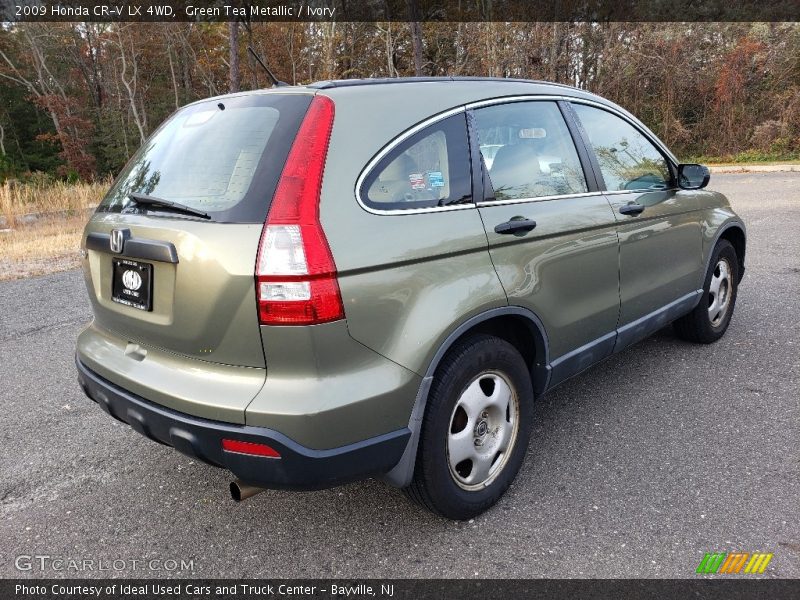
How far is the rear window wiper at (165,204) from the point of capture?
2096 millimetres

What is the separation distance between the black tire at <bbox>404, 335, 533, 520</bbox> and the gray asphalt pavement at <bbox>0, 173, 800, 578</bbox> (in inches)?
5.2

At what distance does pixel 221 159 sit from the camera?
2.22 metres

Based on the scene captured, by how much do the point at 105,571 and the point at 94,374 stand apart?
80 centimetres

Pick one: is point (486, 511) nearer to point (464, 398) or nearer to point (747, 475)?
point (464, 398)

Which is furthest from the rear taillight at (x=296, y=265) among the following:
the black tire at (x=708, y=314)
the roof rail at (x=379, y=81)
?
the black tire at (x=708, y=314)

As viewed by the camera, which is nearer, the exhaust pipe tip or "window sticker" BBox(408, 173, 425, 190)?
the exhaust pipe tip

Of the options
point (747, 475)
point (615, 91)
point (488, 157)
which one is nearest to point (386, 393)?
point (488, 157)

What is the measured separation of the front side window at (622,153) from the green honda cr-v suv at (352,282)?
0.88 feet

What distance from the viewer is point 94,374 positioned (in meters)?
2.50

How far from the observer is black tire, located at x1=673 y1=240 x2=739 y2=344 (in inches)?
165

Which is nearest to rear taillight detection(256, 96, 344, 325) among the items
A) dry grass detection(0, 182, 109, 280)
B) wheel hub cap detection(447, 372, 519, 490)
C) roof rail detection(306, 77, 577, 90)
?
roof rail detection(306, 77, 577, 90)

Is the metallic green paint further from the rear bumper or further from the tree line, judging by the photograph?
the tree line

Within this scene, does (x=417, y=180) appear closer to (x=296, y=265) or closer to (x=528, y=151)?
(x=296, y=265)

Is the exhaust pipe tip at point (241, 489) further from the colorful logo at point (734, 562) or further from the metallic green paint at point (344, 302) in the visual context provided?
the colorful logo at point (734, 562)
